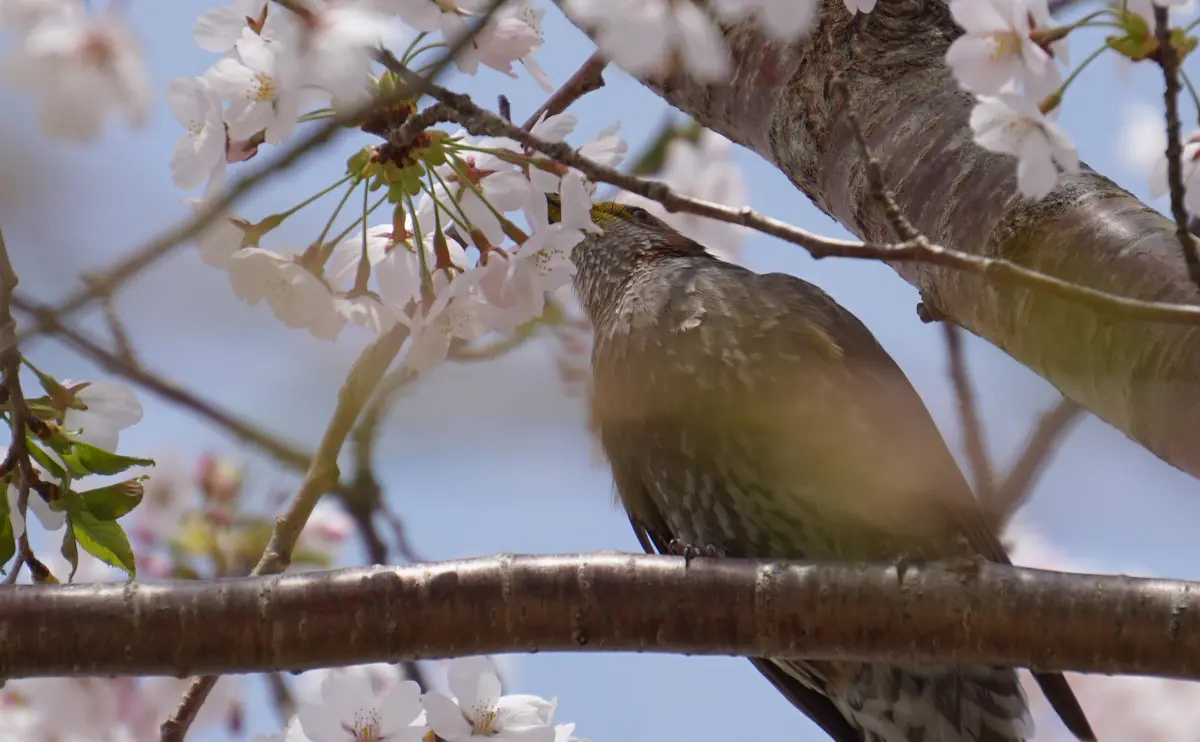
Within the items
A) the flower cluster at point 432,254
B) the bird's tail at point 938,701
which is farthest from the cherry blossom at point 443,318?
the bird's tail at point 938,701

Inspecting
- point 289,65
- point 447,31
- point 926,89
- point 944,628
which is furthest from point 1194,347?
point 289,65

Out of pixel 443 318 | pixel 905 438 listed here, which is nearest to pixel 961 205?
pixel 905 438

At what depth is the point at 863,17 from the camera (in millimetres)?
2906

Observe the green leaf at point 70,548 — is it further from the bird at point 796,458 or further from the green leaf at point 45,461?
the bird at point 796,458

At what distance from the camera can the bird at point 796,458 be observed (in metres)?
2.92

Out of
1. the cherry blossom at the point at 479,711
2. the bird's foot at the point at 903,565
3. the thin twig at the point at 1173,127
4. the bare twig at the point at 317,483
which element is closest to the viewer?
the thin twig at the point at 1173,127

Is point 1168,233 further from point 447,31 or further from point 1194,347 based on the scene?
point 447,31

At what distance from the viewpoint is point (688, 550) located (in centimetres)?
249

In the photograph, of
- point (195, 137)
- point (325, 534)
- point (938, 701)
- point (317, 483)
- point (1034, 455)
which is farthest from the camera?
point (325, 534)

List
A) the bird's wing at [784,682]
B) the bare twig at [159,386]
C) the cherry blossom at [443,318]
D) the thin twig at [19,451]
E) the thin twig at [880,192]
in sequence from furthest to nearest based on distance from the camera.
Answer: the bird's wing at [784,682], the cherry blossom at [443,318], the thin twig at [19,451], the thin twig at [880,192], the bare twig at [159,386]

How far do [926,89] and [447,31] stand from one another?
54.1 inches

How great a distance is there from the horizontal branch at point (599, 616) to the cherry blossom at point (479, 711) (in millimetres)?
305

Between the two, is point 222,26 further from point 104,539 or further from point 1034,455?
point 1034,455

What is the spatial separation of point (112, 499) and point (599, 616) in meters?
0.89
